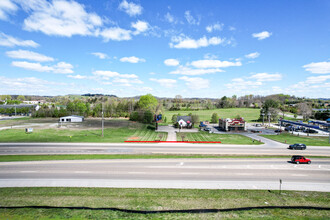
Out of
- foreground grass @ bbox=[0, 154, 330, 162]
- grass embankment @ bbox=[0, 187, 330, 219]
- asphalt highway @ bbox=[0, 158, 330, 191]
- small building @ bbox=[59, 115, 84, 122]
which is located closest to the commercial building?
foreground grass @ bbox=[0, 154, 330, 162]

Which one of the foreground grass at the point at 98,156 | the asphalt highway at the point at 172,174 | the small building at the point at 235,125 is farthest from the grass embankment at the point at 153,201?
the small building at the point at 235,125

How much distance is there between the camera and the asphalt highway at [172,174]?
59.6 ft

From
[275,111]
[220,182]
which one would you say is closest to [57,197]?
[220,182]

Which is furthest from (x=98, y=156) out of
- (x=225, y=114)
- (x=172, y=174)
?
(x=225, y=114)

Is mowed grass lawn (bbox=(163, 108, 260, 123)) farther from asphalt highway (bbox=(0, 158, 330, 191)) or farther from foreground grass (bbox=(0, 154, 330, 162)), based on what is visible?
asphalt highway (bbox=(0, 158, 330, 191))

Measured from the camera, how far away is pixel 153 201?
14.8 metres

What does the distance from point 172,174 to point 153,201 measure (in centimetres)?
610

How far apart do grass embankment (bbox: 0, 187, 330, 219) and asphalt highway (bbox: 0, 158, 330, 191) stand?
1442 millimetres

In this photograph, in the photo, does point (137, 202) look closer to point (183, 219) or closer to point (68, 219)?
point (183, 219)

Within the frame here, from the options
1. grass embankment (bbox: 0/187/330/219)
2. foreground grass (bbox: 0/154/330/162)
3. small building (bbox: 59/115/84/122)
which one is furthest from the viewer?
small building (bbox: 59/115/84/122)

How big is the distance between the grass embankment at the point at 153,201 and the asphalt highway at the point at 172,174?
144 centimetres

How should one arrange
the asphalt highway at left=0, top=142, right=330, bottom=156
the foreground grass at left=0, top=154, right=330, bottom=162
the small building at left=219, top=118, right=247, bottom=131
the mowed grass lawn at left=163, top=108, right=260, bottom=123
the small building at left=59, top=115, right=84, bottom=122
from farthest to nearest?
the mowed grass lawn at left=163, top=108, right=260, bottom=123 → the small building at left=59, top=115, right=84, bottom=122 → the small building at left=219, top=118, right=247, bottom=131 → the asphalt highway at left=0, top=142, right=330, bottom=156 → the foreground grass at left=0, top=154, right=330, bottom=162

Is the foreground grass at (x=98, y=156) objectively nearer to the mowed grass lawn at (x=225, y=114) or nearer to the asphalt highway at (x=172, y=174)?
the asphalt highway at (x=172, y=174)

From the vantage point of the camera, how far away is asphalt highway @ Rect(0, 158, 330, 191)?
18.2 meters
